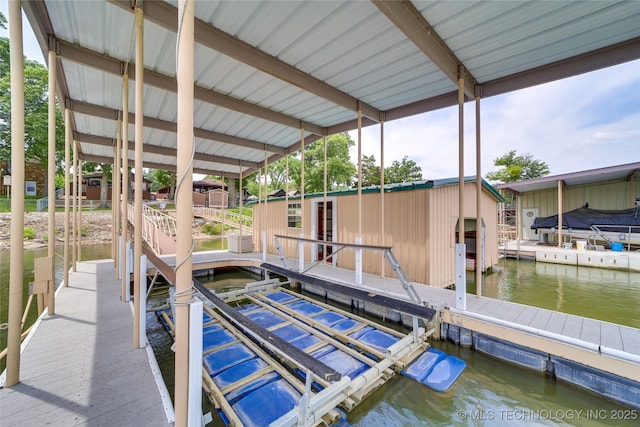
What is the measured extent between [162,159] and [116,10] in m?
6.78

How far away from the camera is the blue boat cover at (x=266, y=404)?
234cm

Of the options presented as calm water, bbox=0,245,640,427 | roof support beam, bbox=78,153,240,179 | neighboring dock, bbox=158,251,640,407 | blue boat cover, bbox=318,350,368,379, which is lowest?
calm water, bbox=0,245,640,427

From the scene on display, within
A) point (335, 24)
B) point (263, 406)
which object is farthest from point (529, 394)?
point (335, 24)

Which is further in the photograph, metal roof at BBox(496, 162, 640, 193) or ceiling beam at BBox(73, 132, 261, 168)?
metal roof at BBox(496, 162, 640, 193)

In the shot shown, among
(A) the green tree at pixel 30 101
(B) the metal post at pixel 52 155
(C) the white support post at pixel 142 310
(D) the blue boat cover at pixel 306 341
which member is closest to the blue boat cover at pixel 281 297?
(D) the blue boat cover at pixel 306 341

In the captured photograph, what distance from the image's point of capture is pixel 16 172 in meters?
2.11

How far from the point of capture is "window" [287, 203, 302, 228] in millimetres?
8852

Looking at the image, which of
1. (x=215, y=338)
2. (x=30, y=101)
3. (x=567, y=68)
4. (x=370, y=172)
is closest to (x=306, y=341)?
(x=215, y=338)

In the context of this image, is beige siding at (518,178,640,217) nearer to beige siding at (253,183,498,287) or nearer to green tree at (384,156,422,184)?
beige siding at (253,183,498,287)

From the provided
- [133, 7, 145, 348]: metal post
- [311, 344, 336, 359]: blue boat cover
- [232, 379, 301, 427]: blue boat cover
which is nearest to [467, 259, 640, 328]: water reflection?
[311, 344, 336, 359]: blue boat cover

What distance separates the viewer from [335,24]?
333 cm

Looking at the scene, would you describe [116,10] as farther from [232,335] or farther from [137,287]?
[232,335]

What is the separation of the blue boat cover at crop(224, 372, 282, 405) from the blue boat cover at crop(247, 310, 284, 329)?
133 centimetres

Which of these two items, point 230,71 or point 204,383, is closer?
point 204,383
